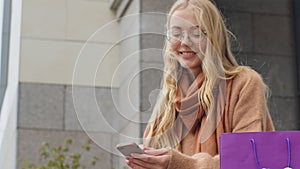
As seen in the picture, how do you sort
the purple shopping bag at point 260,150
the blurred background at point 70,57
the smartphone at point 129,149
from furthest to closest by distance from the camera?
the blurred background at point 70,57
the smartphone at point 129,149
the purple shopping bag at point 260,150

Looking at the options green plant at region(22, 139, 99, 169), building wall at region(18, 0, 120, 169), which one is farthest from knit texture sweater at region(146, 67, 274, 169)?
building wall at region(18, 0, 120, 169)

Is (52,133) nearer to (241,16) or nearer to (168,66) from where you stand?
(241,16)

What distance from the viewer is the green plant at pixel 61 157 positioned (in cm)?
602

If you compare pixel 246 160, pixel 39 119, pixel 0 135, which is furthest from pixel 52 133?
pixel 246 160

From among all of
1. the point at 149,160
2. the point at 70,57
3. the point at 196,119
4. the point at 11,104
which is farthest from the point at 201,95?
the point at 11,104

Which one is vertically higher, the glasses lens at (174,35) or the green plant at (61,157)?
the glasses lens at (174,35)

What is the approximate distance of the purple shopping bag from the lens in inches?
112

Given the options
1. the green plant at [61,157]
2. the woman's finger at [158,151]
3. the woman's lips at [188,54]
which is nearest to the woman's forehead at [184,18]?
the woman's lips at [188,54]

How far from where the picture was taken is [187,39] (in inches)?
125

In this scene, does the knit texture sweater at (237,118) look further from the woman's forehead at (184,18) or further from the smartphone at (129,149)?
the woman's forehead at (184,18)

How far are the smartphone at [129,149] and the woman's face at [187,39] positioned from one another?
1.38 feet

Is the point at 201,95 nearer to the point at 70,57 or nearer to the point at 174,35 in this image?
the point at 174,35

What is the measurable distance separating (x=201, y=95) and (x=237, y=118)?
0.16 metres

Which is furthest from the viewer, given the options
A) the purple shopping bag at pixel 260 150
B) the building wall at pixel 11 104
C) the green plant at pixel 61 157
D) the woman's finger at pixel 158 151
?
the building wall at pixel 11 104
